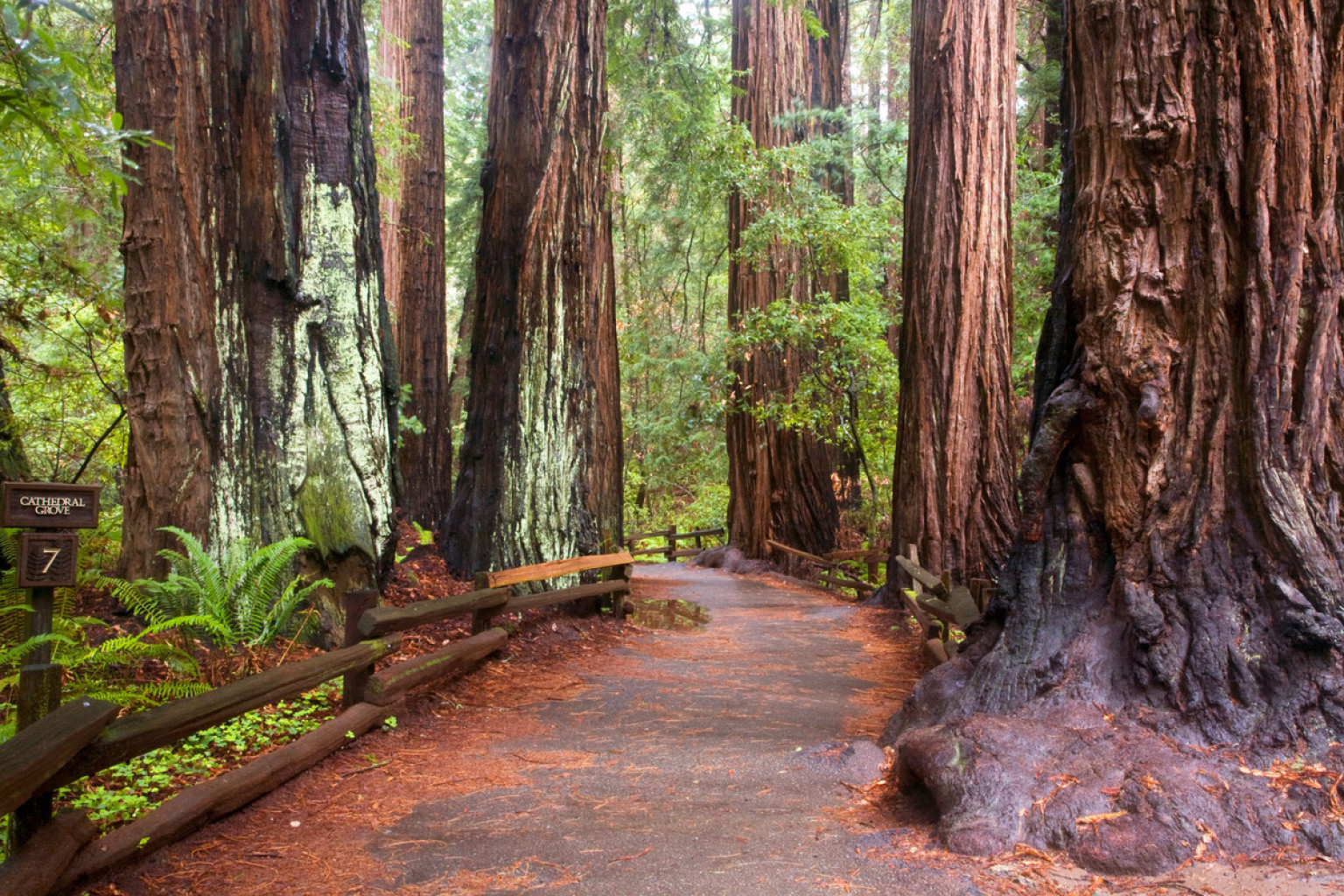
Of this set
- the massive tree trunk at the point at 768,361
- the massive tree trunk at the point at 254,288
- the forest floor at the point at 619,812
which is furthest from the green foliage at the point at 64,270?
the massive tree trunk at the point at 768,361

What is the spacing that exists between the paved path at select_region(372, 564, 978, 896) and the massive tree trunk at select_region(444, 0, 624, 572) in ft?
6.82

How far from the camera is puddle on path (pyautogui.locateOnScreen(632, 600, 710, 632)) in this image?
10.1 metres

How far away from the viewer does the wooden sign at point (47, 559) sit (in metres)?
3.41

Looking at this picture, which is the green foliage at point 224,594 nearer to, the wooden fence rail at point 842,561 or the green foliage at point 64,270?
the green foliage at point 64,270

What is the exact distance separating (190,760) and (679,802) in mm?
2402

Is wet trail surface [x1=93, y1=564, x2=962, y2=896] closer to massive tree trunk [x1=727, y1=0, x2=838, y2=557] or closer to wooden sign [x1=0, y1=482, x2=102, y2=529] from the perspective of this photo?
wooden sign [x1=0, y1=482, x2=102, y2=529]

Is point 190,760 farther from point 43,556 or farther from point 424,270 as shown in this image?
point 424,270

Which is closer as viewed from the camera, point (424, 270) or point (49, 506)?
point (49, 506)

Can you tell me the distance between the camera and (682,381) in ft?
66.3

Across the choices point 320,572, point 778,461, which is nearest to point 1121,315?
point 320,572

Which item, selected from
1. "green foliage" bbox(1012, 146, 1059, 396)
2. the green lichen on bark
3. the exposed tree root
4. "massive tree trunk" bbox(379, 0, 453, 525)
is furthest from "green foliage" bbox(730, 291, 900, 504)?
the exposed tree root

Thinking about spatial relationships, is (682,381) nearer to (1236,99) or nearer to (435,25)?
(435,25)

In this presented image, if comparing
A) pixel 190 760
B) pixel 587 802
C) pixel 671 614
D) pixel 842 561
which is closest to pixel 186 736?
pixel 190 760

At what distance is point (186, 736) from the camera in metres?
3.86
